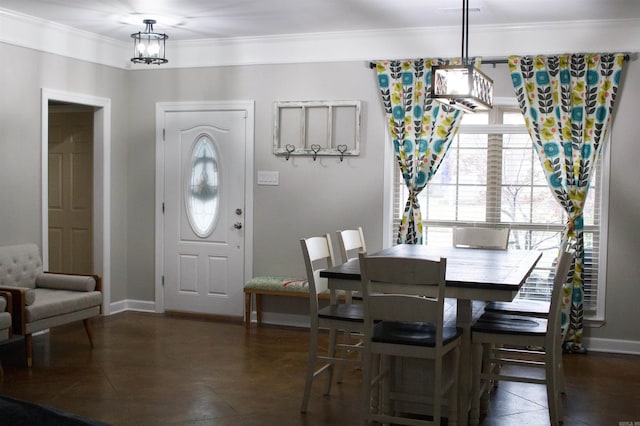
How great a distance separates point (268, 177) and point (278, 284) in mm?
1001

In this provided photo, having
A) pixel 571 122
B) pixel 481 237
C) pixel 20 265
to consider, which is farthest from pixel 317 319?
pixel 571 122

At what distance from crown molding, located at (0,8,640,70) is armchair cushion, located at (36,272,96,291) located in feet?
6.18

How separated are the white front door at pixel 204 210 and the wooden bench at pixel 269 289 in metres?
0.30

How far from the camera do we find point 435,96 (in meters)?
4.09

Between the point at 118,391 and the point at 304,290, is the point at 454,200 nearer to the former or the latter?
the point at 304,290

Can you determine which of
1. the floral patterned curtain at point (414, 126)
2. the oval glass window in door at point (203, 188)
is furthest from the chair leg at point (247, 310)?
the floral patterned curtain at point (414, 126)

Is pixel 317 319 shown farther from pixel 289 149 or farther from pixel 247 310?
pixel 289 149

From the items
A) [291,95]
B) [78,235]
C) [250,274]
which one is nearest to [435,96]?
[291,95]

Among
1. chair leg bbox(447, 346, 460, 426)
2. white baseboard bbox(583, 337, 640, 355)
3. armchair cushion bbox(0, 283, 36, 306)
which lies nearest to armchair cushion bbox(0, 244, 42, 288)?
armchair cushion bbox(0, 283, 36, 306)

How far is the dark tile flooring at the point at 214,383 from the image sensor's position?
13.3ft

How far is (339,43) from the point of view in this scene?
6.26m

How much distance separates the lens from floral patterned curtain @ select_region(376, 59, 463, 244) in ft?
19.5

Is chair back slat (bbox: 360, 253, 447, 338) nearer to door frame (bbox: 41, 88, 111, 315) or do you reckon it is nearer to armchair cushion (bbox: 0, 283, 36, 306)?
armchair cushion (bbox: 0, 283, 36, 306)

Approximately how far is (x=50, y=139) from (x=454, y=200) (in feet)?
13.4
